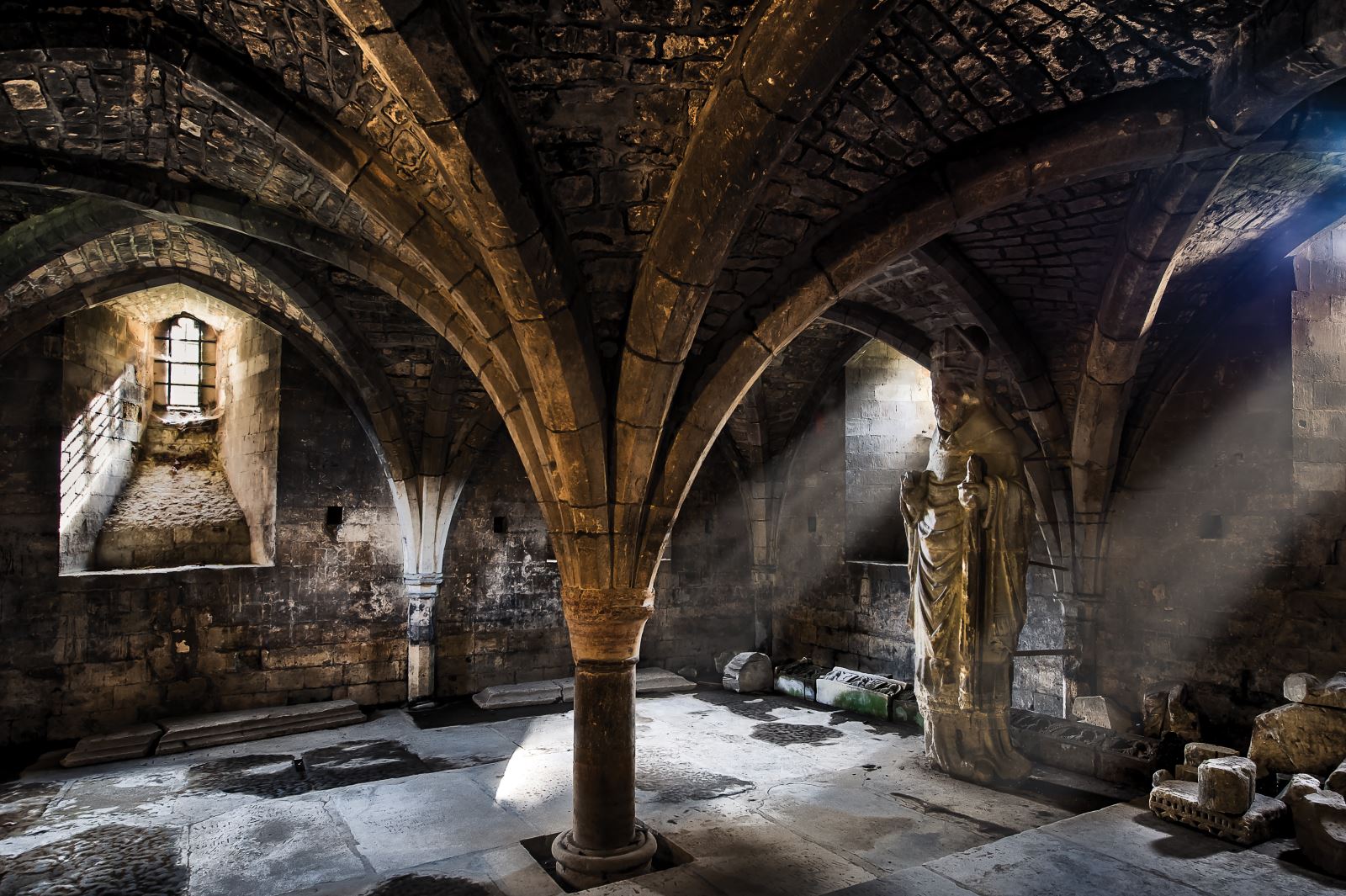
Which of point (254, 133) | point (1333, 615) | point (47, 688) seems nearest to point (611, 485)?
point (254, 133)

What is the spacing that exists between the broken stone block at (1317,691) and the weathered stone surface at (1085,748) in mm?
800

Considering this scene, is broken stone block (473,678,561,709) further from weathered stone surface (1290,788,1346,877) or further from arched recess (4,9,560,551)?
weathered stone surface (1290,788,1346,877)

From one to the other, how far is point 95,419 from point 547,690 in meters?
4.87

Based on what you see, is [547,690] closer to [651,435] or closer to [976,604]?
[976,604]

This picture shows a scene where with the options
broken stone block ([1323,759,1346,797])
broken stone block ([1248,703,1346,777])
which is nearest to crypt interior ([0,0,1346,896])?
broken stone block ([1248,703,1346,777])

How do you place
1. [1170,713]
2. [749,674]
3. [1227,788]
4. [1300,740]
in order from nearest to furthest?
[1227,788] → [1300,740] → [1170,713] → [749,674]

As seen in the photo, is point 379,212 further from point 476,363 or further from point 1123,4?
point 1123,4

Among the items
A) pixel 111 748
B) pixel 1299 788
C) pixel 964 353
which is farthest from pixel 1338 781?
pixel 111 748

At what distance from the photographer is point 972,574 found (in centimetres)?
488

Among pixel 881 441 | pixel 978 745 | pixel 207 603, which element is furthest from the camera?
pixel 881 441

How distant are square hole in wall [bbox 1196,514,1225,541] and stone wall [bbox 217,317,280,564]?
804cm

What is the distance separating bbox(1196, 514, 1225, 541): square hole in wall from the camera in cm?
617

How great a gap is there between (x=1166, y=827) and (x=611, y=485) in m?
2.93

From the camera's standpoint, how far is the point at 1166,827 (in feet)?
11.8
